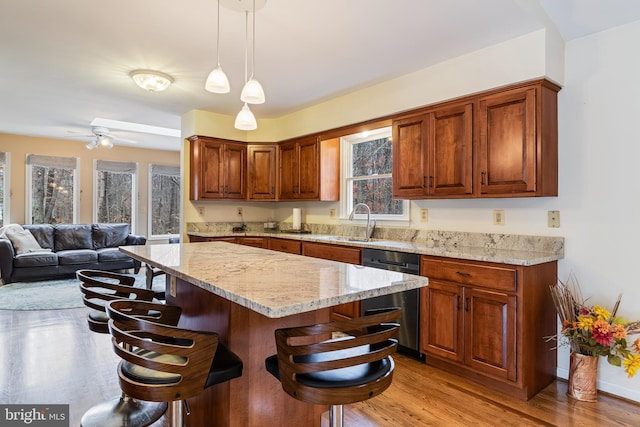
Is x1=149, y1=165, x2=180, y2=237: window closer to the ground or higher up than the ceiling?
closer to the ground

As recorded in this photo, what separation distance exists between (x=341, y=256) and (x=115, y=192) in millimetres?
5761

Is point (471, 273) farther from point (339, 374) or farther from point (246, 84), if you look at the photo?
point (246, 84)

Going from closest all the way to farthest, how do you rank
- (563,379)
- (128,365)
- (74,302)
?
1. (128,365)
2. (563,379)
3. (74,302)

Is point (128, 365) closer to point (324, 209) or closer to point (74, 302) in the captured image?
point (324, 209)

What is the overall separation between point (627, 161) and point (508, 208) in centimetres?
79

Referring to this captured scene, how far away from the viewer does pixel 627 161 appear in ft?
7.89

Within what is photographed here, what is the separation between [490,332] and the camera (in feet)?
8.04

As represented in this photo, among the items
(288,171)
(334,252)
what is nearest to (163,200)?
(288,171)

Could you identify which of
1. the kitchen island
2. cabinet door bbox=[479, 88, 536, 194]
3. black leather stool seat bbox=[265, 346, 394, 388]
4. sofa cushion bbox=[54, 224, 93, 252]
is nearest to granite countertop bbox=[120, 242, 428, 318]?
the kitchen island

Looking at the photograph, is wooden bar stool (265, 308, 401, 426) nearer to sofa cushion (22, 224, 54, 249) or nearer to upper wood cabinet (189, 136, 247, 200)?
upper wood cabinet (189, 136, 247, 200)

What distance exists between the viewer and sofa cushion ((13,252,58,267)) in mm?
5426

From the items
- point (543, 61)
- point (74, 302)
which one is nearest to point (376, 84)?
point (543, 61)

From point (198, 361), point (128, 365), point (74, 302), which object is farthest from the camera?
point (74, 302)

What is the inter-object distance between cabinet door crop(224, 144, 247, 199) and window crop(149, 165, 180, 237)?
3525 millimetres
